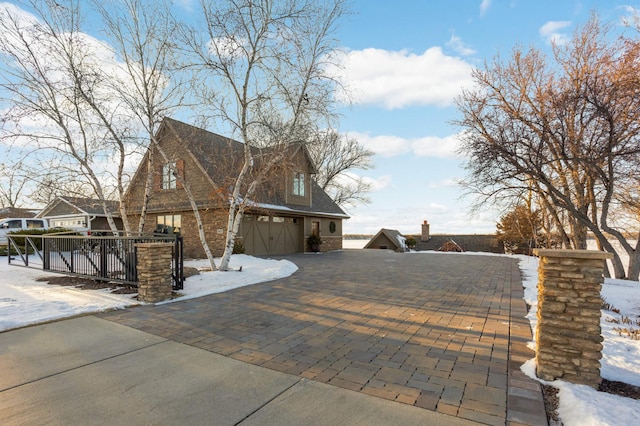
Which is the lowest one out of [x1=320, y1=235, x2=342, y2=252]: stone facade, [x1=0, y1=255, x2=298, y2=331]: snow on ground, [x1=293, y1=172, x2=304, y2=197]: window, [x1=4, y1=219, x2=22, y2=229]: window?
[x1=0, y1=255, x2=298, y2=331]: snow on ground

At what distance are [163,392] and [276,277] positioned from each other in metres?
6.57

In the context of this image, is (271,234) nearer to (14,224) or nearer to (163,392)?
(14,224)

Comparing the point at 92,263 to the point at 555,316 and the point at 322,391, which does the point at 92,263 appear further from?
the point at 555,316

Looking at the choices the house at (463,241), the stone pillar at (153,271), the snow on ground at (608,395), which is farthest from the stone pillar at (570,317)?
the house at (463,241)

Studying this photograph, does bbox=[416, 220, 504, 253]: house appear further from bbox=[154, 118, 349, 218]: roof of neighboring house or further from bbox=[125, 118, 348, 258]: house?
bbox=[125, 118, 348, 258]: house

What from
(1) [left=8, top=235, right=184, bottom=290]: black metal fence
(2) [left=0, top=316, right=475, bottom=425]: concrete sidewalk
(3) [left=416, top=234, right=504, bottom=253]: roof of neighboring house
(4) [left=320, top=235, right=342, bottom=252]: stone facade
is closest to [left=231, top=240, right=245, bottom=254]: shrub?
(4) [left=320, top=235, right=342, bottom=252]: stone facade

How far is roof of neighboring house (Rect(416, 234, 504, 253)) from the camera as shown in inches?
1180

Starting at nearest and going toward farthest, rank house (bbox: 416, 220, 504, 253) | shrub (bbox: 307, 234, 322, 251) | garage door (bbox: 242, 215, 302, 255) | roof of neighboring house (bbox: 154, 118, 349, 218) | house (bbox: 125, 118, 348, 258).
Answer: roof of neighboring house (bbox: 154, 118, 349, 218), house (bbox: 125, 118, 348, 258), garage door (bbox: 242, 215, 302, 255), shrub (bbox: 307, 234, 322, 251), house (bbox: 416, 220, 504, 253)

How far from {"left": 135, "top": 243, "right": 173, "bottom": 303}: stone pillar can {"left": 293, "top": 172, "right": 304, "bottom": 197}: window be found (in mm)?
Result: 12428

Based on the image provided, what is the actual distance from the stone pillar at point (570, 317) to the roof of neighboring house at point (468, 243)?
28467 millimetres

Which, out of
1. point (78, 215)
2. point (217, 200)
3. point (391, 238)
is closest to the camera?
point (217, 200)

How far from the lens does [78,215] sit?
21203 mm

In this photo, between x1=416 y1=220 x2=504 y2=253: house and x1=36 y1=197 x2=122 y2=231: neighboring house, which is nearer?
x1=36 y1=197 x2=122 y2=231: neighboring house

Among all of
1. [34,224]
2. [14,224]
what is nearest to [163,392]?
[14,224]
